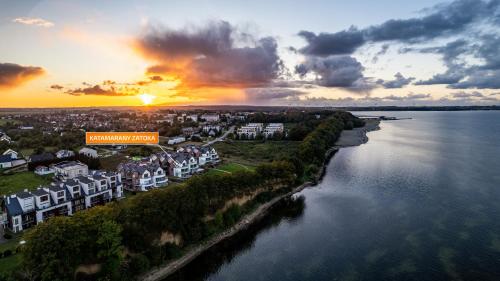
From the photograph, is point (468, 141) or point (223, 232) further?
point (468, 141)

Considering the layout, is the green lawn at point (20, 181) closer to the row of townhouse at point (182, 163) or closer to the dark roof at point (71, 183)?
the dark roof at point (71, 183)

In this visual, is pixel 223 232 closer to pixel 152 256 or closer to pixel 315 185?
pixel 152 256

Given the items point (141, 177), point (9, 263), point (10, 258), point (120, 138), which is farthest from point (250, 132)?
point (9, 263)

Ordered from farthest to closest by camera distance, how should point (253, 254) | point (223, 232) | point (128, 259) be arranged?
1. point (223, 232)
2. point (253, 254)
3. point (128, 259)

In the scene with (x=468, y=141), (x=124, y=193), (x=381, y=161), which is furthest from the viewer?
(x=468, y=141)

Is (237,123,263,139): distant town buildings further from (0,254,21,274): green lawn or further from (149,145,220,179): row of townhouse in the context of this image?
(0,254,21,274): green lawn

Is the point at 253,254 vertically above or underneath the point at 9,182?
underneath

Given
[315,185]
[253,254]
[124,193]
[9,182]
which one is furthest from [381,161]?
[9,182]
